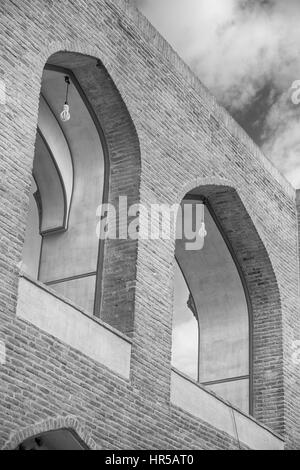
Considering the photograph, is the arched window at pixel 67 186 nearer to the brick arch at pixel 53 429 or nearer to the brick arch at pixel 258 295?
the brick arch at pixel 258 295

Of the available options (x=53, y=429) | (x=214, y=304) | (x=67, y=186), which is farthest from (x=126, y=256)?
(x=214, y=304)

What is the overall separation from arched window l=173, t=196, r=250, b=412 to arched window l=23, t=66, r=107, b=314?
2459 millimetres

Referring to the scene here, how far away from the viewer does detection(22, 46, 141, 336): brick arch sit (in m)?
10.9

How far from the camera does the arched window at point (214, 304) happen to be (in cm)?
1412

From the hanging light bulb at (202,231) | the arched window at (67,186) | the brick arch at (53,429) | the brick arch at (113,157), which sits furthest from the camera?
the hanging light bulb at (202,231)

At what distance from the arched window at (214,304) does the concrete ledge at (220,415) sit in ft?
3.39

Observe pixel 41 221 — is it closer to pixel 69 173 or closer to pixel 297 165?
pixel 69 173

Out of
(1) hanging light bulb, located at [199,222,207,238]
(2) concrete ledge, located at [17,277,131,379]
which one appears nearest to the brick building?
(2) concrete ledge, located at [17,277,131,379]

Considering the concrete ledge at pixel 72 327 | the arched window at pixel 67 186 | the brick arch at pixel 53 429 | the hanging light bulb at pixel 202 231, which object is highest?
the hanging light bulb at pixel 202 231

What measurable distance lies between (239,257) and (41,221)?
12.6ft

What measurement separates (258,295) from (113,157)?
3878mm

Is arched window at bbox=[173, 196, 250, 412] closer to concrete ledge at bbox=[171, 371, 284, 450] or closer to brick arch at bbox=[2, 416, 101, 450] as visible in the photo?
concrete ledge at bbox=[171, 371, 284, 450]

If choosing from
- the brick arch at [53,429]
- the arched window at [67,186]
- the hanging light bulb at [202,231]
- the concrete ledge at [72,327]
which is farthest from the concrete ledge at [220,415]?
the hanging light bulb at [202,231]

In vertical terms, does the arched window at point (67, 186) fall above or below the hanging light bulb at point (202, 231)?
below
